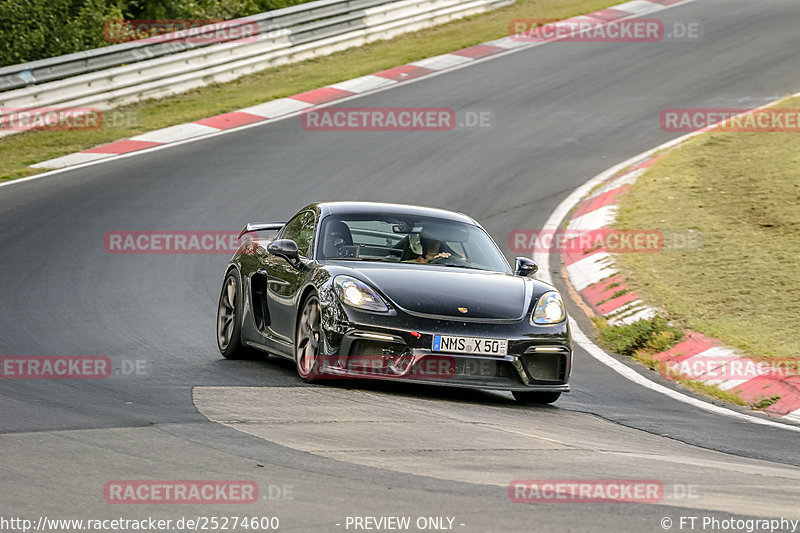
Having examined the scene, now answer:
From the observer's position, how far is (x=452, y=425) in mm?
7129

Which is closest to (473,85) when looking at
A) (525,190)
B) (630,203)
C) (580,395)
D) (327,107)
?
(327,107)

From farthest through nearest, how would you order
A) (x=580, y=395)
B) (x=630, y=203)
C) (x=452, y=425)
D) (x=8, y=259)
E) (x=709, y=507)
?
(x=630, y=203) → (x=8, y=259) → (x=580, y=395) → (x=452, y=425) → (x=709, y=507)

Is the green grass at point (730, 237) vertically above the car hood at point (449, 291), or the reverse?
the car hood at point (449, 291)

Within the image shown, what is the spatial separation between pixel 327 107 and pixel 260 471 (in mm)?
16880

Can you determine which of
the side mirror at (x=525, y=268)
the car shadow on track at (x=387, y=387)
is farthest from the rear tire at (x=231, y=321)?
the side mirror at (x=525, y=268)

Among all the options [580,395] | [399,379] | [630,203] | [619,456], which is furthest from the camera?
[630,203]

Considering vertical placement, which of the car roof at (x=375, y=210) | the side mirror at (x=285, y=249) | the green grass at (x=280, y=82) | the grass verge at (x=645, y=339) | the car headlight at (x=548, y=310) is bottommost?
the grass verge at (x=645, y=339)

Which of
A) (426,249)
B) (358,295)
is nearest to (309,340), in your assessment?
(358,295)

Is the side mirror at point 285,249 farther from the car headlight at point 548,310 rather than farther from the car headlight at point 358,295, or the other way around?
the car headlight at point 548,310

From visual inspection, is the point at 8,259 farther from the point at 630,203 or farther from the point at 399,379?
the point at 630,203

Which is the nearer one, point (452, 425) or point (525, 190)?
point (452, 425)

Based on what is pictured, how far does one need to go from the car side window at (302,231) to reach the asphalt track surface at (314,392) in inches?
38.3

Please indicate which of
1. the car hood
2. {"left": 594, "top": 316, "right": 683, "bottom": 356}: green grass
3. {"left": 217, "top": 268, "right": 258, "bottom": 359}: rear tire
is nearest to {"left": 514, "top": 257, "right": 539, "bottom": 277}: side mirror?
the car hood

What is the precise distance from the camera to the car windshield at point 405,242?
358 inches
